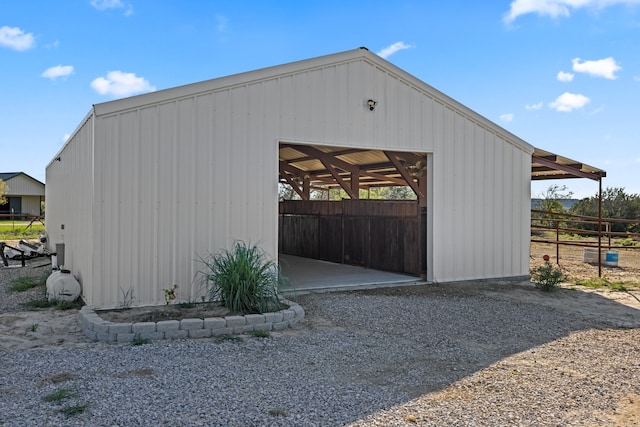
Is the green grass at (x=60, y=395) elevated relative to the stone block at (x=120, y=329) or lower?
lower

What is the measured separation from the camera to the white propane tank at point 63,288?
7.22 meters

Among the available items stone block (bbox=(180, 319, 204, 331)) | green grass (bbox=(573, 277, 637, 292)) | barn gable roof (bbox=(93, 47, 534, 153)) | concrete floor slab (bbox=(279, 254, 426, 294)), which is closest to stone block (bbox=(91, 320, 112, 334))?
stone block (bbox=(180, 319, 204, 331))

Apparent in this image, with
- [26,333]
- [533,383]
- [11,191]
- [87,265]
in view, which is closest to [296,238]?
[87,265]

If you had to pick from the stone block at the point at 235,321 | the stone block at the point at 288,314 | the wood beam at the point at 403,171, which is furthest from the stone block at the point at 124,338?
the wood beam at the point at 403,171

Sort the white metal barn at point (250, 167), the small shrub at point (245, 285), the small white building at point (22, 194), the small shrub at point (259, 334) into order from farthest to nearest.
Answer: the small white building at point (22, 194) < the white metal barn at point (250, 167) < the small shrub at point (245, 285) < the small shrub at point (259, 334)

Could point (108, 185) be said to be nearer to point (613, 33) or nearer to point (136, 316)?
point (136, 316)

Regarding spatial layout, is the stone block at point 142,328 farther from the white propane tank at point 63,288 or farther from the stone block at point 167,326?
the white propane tank at point 63,288

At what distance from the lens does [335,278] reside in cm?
975

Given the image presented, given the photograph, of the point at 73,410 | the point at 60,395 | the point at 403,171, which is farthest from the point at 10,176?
the point at 73,410

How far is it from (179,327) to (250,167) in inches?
112

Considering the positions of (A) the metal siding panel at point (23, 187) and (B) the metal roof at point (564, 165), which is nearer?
(B) the metal roof at point (564, 165)

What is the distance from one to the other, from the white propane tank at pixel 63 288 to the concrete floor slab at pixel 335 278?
296cm

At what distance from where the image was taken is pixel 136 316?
604cm

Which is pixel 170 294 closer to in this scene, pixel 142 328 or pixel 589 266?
pixel 142 328
